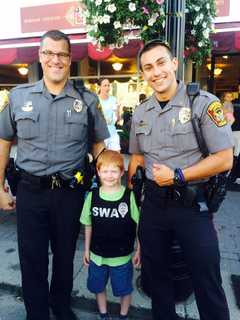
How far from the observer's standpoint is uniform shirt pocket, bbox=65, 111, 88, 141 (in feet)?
7.56

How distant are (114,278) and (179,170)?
1.04m

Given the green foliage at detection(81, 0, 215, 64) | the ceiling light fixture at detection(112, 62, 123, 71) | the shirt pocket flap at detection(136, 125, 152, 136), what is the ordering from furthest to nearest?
the ceiling light fixture at detection(112, 62, 123, 71) < the green foliage at detection(81, 0, 215, 64) < the shirt pocket flap at detection(136, 125, 152, 136)

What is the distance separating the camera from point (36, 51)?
805 centimetres

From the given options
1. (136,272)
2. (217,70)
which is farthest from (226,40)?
(136,272)

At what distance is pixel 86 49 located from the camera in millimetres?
7594

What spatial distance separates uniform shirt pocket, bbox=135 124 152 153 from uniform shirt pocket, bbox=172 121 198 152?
0.61ft

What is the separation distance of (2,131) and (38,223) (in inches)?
27.4

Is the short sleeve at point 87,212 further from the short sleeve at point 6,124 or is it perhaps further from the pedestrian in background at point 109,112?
the pedestrian in background at point 109,112

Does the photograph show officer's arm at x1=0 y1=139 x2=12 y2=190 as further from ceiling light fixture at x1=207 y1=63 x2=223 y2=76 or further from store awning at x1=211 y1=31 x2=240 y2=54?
ceiling light fixture at x1=207 y1=63 x2=223 y2=76

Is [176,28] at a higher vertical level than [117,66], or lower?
lower

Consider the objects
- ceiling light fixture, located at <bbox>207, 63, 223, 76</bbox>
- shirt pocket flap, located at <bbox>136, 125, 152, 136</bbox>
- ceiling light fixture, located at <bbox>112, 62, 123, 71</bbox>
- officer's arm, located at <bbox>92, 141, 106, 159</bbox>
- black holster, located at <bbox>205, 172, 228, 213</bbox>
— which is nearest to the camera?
black holster, located at <bbox>205, 172, 228, 213</bbox>

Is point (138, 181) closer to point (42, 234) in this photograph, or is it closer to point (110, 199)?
point (110, 199)

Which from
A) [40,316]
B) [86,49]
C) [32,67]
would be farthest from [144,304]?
[32,67]

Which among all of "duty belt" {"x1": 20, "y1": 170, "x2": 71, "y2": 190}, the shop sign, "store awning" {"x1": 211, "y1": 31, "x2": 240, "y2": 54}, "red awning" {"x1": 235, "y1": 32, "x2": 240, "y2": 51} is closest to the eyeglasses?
"duty belt" {"x1": 20, "y1": 170, "x2": 71, "y2": 190}
